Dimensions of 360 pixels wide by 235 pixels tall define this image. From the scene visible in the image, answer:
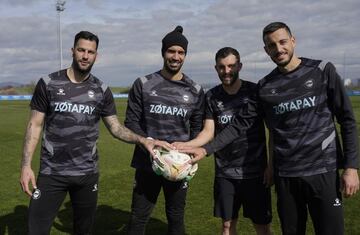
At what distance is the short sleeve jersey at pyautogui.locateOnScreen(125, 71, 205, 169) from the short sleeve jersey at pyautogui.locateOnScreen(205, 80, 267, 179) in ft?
1.04

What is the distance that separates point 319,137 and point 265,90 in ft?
2.25

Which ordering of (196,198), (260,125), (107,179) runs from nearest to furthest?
(260,125), (196,198), (107,179)

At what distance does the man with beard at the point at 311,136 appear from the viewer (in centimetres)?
383

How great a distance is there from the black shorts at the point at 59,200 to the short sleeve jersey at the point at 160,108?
24.1 inches

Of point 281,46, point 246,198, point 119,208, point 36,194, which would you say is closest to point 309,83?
point 281,46

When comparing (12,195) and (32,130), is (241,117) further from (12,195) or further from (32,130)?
(12,195)

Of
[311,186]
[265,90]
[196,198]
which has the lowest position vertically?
[196,198]

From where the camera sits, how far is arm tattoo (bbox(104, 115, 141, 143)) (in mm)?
4637

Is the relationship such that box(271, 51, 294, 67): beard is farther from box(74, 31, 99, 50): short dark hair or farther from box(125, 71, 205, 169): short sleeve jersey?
box(74, 31, 99, 50): short dark hair

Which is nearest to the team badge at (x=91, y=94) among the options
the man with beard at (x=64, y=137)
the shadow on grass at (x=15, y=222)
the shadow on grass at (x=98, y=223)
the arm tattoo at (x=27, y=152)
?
the man with beard at (x=64, y=137)

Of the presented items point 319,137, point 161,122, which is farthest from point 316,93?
point 161,122

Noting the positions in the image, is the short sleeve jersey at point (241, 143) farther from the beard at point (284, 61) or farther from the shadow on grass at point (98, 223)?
the shadow on grass at point (98, 223)

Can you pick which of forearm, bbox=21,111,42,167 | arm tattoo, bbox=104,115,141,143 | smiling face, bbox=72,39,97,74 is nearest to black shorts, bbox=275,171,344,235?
arm tattoo, bbox=104,115,141,143

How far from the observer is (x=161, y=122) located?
4.68 meters
